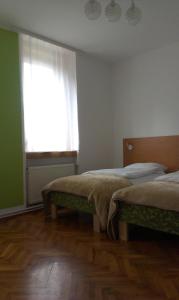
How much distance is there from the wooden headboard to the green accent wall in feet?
6.34

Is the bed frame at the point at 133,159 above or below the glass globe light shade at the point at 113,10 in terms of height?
below

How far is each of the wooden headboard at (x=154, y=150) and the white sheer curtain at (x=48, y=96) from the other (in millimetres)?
959

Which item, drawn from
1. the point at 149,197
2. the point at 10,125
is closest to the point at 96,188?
the point at 149,197

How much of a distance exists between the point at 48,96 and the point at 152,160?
1901mm

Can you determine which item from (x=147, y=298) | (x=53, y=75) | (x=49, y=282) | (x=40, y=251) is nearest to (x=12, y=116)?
(x=53, y=75)

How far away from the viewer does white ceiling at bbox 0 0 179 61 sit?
294 centimetres

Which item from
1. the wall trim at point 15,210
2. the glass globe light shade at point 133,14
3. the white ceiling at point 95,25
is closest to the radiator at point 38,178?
the wall trim at point 15,210

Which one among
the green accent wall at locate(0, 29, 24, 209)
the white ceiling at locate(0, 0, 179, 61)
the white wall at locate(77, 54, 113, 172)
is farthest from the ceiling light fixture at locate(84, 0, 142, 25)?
the white wall at locate(77, 54, 113, 172)

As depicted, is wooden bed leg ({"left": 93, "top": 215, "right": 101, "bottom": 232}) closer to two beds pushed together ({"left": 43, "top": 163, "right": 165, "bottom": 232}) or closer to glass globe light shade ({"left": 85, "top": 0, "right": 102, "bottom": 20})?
two beds pushed together ({"left": 43, "top": 163, "right": 165, "bottom": 232})

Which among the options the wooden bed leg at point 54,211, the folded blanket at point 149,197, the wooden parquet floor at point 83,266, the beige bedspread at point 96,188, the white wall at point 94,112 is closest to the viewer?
the wooden parquet floor at point 83,266

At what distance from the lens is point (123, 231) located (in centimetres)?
255

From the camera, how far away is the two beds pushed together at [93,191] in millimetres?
2760

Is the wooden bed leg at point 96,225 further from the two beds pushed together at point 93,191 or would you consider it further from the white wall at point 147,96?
the white wall at point 147,96

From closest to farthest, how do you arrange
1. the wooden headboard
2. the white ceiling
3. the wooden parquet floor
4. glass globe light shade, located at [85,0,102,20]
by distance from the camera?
the wooden parquet floor, glass globe light shade, located at [85,0,102,20], the white ceiling, the wooden headboard
